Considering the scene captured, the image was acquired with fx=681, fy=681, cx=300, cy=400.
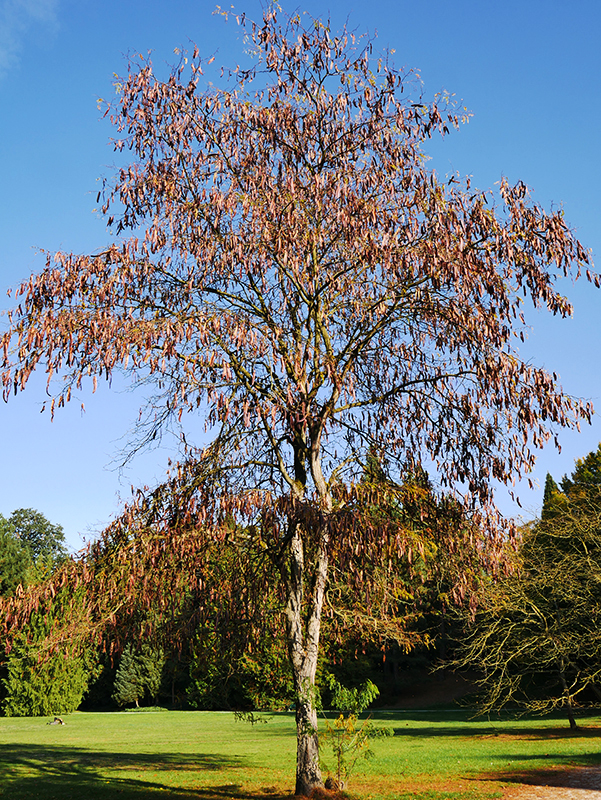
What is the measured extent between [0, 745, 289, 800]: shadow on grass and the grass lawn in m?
0.02

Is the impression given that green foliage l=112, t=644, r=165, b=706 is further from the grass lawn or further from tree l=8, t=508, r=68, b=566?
tree l=8, t=508, r=68, b=566

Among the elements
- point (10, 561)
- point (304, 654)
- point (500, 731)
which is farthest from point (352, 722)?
point (10, 561)

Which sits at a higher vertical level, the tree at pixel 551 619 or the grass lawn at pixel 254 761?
the tree at pixel 551 619

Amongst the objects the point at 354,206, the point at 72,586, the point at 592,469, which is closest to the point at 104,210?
the point at 354,206

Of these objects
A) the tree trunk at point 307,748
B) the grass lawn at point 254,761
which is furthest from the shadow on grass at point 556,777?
the tree trunk at point 307,748

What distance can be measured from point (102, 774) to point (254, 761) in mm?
3099

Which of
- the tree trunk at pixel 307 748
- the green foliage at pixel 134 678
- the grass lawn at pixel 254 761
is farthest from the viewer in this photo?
the green foliage at pixel 134 678

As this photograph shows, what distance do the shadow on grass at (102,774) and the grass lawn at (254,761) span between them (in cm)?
2

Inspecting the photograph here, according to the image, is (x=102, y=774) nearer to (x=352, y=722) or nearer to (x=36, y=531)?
(x=352, y=722)

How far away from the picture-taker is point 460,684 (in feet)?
Result: 125

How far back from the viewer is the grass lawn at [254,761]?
9633mm

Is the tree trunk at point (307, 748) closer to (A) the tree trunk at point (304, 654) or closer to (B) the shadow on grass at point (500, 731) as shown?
(A) the tree trunk at point (304, 654)

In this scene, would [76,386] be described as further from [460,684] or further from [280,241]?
[460,684]

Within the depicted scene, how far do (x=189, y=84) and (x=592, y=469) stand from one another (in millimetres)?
32319
